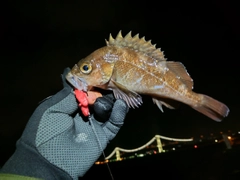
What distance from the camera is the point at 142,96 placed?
3914 millimetres

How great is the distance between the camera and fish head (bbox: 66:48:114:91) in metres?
3.71

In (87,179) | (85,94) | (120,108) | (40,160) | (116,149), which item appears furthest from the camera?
(116,149)

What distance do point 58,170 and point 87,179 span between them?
125 ft

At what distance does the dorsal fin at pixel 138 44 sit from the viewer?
3.91 metres

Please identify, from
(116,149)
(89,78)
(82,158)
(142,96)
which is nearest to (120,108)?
(142,96)

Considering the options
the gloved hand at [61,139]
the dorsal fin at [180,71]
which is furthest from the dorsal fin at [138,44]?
the gloved hand at [61,139]

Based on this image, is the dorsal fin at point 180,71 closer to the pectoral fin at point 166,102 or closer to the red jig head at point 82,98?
the pectoral fin at point 166,102

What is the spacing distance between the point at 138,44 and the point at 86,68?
0.97 metres

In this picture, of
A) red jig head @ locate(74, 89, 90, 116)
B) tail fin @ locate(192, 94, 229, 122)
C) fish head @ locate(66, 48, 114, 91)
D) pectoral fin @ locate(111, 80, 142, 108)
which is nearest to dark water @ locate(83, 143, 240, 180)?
tail fin @ locate(192, 94, 229, 122)

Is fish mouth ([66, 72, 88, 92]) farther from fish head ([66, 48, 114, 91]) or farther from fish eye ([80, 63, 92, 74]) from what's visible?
fish eye ([80, 63, 92, 74])

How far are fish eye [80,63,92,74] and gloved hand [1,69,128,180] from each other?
0.32 m

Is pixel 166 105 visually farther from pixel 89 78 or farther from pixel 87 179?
pixel 87 179

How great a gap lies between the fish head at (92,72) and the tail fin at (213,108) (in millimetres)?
1541

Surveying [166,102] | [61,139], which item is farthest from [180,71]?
[61,139]
